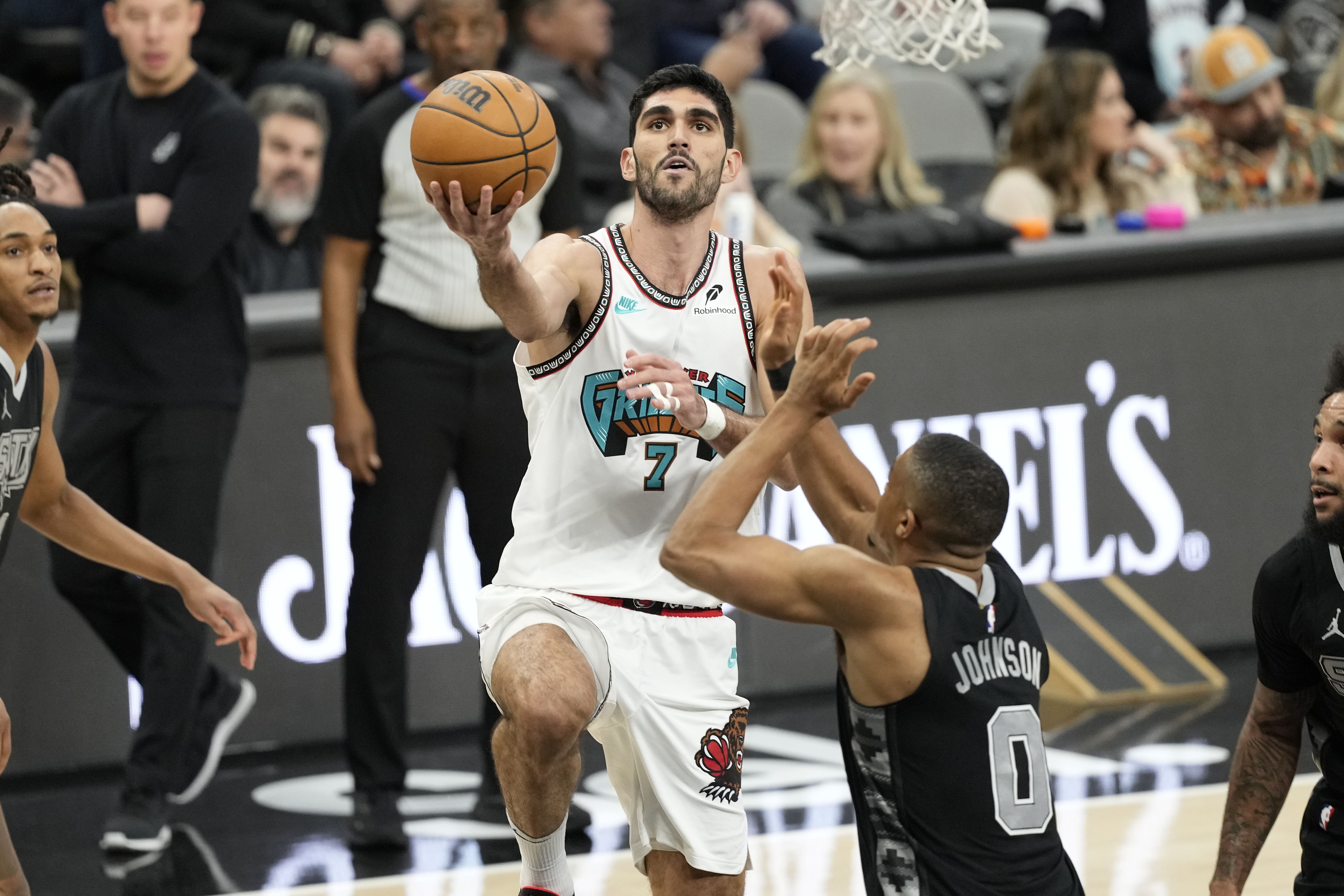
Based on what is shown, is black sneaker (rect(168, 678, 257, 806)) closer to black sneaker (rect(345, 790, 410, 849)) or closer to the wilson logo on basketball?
black sneaker (rect(345, 790, 410, 849))

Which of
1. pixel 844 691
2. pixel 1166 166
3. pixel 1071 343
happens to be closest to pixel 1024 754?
pixel 844 691

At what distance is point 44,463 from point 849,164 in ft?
14.9

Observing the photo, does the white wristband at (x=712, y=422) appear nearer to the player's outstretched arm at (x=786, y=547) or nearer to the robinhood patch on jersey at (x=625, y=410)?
the robinhood patch on jersey at (x=625, y=410)

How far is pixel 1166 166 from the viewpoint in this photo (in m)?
8.77

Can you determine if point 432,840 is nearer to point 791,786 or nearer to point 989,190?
point 791,786

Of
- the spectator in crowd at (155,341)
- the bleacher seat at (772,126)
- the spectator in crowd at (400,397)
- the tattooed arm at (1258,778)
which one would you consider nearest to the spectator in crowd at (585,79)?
the bleacher seat at (772,126)

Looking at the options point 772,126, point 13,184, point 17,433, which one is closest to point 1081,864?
point 17,433

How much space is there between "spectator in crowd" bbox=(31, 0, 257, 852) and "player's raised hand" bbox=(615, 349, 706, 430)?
235 cm

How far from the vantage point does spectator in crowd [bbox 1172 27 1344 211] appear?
876cm

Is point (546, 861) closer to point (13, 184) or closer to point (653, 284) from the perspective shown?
point (653, 284)

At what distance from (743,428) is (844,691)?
75 cm

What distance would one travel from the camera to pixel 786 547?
3.54 metres

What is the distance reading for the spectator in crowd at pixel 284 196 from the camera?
788 centimetres

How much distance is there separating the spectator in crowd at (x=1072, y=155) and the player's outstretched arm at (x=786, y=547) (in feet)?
15.6
